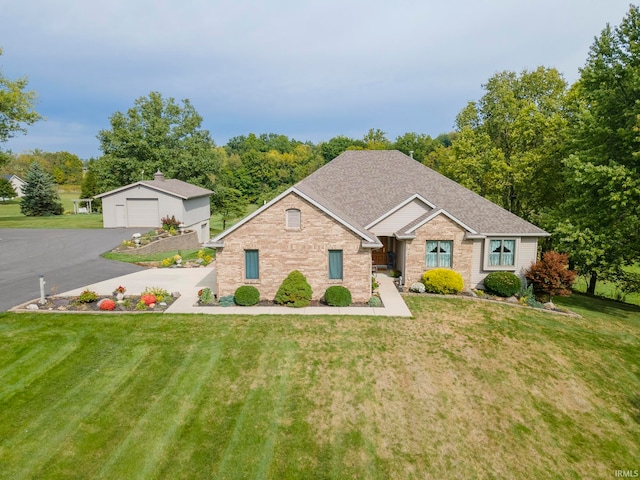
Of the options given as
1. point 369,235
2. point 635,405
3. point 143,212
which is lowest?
point 635,405

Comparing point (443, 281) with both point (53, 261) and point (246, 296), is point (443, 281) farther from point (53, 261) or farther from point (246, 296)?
point (53, 261)

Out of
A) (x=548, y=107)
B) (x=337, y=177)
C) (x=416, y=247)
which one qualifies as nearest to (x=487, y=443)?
(x=416, y=247)

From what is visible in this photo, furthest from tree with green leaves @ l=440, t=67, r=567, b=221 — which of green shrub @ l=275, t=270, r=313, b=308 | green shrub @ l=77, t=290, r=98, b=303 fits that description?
green shrub @ l=77, t=290, r=98, b=303

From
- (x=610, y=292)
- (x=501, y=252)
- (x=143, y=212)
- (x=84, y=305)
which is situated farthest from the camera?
(x=143, y=212)

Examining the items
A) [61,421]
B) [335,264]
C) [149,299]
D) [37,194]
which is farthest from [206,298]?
[37,194]

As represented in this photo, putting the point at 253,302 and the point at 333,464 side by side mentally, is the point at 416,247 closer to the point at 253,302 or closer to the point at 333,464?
the point at 253,302

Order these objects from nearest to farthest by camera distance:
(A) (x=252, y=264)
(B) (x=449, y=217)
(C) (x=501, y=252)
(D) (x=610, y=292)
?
(A) (x=252, y=264), (B) (x=449, y=217), (C) (x=501, y=252), (D) (x=610, y=292)

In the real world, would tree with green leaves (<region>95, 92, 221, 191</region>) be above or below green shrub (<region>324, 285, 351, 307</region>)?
above

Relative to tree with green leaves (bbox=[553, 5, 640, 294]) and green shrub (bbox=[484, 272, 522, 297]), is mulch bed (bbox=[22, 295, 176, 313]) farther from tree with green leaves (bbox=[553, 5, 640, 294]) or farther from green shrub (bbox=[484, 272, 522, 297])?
tree with green leaves (bbox=[553, 5, 640, 294])
